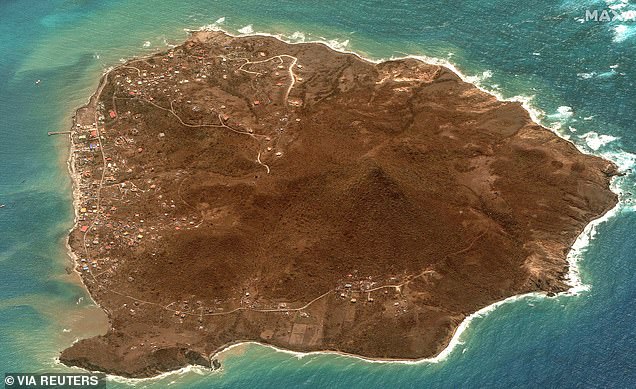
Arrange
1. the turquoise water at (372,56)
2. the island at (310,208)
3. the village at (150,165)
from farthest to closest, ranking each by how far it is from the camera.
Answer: the village at (150,165)
the island at (310,208)
the turquoise water at (372,56)

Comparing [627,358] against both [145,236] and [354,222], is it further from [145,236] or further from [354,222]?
[145,236]

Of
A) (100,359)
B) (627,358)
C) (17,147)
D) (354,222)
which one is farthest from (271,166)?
(627,358)

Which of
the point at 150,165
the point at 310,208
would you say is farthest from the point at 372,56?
the point at 150,165

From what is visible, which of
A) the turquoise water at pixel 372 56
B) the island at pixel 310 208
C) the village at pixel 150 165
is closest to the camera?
the turquoise water at pixel 372 56

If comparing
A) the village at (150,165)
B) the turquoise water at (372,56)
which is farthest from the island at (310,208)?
the turquoise water at (372,56)

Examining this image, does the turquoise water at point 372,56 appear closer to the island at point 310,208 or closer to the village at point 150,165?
the island at point 310,208

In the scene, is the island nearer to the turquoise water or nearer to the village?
the village

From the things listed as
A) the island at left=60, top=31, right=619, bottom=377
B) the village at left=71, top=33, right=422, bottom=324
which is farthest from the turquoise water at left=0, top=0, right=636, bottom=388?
the village at left=71, top=33, right=422, bottom=324
